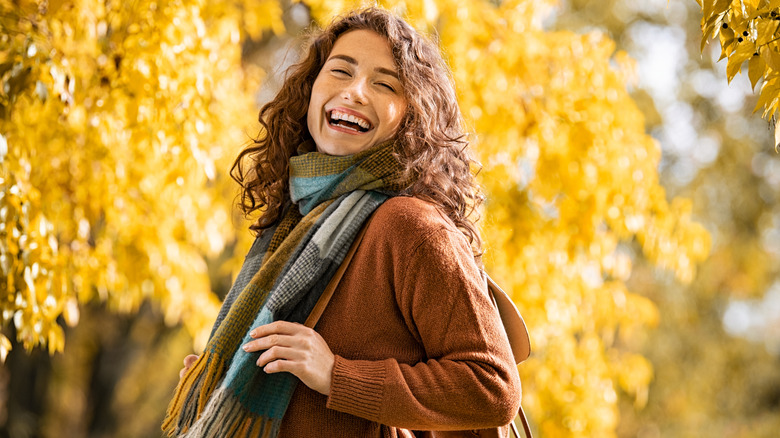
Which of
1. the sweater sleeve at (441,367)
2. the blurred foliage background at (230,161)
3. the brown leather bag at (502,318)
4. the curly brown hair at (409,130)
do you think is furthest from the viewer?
the blurred foliage background at (230,161)

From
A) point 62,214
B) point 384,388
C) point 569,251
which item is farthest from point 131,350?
point 384,388

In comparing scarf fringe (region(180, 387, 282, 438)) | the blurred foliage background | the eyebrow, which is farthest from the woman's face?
scarf fringe (region(180, 387, 282, 438))

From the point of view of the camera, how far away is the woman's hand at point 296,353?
55.8 inches

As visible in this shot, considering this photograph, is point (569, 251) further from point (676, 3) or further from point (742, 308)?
point (742, 308)

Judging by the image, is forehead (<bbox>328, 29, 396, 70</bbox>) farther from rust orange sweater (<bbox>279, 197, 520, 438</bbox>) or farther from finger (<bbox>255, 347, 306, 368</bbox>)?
finger (<bbox>255, 347, 306, 368</bbox>)

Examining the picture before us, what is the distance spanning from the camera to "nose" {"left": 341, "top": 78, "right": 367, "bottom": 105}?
67.4 inches

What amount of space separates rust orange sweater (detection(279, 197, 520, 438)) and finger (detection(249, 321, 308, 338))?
0.09 metres

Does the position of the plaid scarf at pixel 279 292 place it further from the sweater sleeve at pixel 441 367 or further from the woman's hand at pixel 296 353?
the sweater sleeve at pixel 441 367

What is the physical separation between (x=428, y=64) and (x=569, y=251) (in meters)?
2.10

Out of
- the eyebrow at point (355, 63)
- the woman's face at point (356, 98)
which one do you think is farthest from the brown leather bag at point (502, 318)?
the eyebrow at point (355, 63)

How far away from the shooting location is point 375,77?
176 cm

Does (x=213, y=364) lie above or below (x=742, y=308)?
below

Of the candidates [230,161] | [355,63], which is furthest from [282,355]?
[230,161]

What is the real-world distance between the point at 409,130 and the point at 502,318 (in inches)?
17.3
